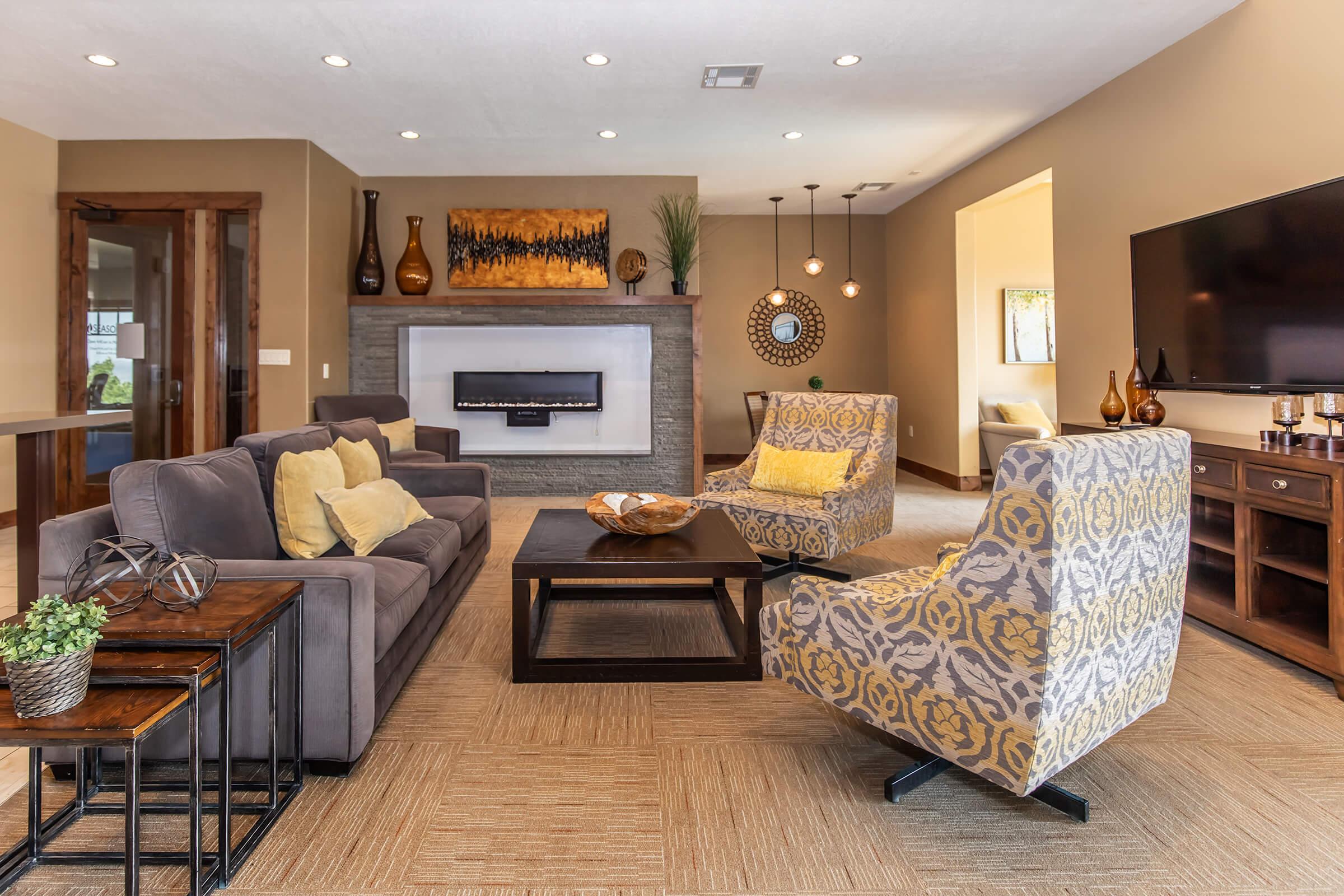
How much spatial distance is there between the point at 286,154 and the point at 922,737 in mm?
5693

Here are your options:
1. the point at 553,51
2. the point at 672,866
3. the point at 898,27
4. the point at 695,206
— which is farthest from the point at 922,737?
the point at 695,206

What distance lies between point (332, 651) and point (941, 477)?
6.36m

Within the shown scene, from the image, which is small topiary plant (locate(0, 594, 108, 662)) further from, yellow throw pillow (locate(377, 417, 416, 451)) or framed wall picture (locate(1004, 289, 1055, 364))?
framed wall picture (locate(1004, 289, 1055, 364))

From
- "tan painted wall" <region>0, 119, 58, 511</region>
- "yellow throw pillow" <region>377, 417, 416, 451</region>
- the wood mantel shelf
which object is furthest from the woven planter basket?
the wood mantel shelf

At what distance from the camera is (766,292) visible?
8.59 metres

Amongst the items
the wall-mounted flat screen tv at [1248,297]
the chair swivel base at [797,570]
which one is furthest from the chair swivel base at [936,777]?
the wall-mounted flat screen tv at [1248,297]

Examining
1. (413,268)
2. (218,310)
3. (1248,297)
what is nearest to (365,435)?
(218,310)

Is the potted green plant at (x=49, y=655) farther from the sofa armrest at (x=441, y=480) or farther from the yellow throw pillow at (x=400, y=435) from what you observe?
the yellow throw pillow at (x=400, y=435)

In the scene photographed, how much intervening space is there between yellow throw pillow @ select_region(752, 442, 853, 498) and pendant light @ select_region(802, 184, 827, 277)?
403 centimetres

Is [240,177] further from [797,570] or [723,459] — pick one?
[723,459]

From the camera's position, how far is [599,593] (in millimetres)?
3211

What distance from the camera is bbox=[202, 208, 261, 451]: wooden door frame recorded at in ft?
17.8

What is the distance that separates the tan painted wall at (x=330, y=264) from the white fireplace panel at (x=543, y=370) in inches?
23.9

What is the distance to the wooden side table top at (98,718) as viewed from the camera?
1246 millimetres
